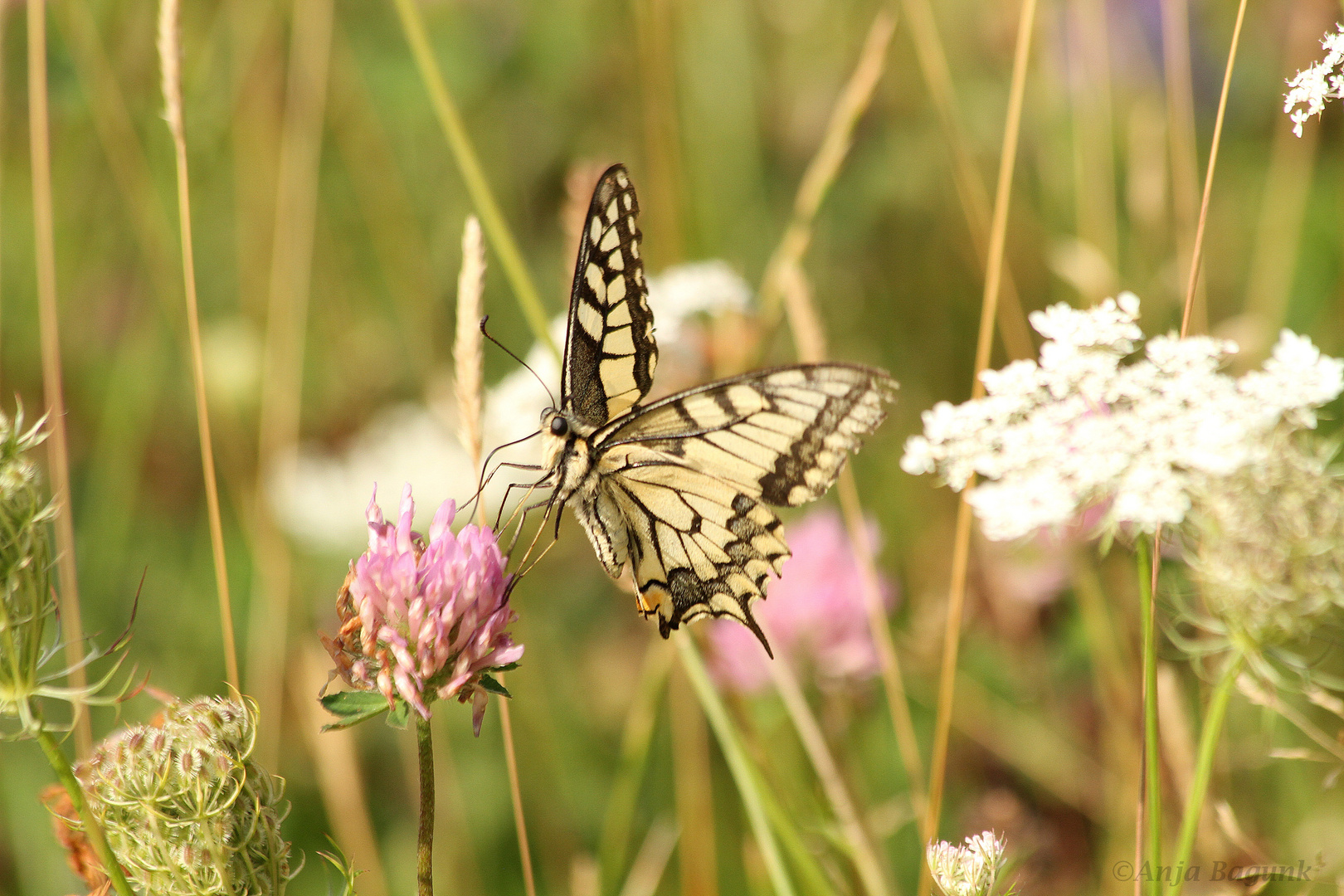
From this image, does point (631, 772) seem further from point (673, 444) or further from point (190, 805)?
point (190, 805)

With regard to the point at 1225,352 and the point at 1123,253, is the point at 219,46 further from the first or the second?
the point at 1225,352

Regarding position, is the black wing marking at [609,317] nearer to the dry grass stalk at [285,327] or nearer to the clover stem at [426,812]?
the clover stem at [426,812]

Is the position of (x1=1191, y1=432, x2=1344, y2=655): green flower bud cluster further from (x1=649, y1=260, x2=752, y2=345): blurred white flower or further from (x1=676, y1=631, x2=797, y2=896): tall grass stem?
(x1=649, y1=260, x2=752, y2=345): blurred white flower

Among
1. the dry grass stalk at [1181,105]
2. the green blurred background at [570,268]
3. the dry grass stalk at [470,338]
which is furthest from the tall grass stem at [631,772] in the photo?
the dry grass stalk at [1181,105]

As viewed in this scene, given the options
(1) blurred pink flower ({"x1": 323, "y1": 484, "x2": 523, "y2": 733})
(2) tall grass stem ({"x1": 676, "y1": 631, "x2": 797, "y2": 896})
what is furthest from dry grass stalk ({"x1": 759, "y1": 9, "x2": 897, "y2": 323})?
(1) blurred pink flower ({"x1": 323, "y1": 484, "x2": 523, "y2": 733})

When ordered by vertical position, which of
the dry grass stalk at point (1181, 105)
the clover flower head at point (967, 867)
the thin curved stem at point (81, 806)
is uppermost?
the dry grass stalk at point (1181, 105)

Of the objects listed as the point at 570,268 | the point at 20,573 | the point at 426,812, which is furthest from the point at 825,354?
the point at 20,573
